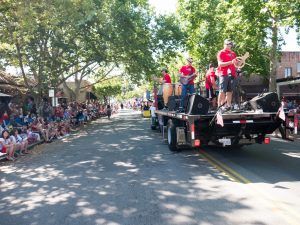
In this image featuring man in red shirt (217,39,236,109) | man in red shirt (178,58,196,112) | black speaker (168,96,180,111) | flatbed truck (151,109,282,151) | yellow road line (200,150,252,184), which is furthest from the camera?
black speaker (168,96,180,111)

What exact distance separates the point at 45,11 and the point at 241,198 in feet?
44.1

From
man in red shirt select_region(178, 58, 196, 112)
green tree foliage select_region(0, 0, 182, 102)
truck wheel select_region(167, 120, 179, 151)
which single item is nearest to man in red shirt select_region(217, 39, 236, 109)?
truck wheel select_region(167, 120, 179, 151)

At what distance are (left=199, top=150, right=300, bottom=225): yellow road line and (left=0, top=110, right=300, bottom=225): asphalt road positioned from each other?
0.01 meters

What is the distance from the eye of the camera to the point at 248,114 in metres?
8.80

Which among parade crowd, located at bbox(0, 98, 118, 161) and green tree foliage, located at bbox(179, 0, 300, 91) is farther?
green tree foliage, located at bbox(179, 0, 300, 91)

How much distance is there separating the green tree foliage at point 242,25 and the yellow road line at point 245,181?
7103mm

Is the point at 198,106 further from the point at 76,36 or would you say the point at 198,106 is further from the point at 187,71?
the point at 76,36

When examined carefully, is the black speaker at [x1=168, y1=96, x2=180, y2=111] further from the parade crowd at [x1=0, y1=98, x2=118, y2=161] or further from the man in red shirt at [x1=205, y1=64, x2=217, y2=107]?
the parade crowd at [x1=0, y1=98, x2=118, y2=161]

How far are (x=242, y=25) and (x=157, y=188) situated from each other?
41.8ft

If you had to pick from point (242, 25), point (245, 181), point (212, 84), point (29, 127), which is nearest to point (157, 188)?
point (245, 181)

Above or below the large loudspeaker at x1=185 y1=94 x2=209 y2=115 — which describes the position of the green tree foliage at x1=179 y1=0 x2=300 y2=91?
above

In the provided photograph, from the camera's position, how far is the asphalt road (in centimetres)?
539

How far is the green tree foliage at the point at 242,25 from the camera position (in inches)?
636

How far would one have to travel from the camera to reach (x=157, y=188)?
22.8 feet
